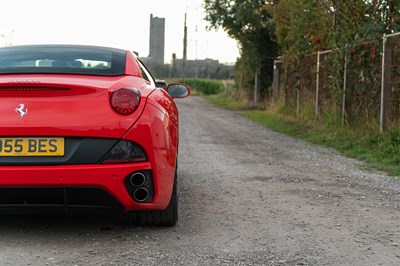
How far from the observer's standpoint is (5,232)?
403 cm

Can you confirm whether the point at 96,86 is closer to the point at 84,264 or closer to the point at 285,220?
the point at 84,264

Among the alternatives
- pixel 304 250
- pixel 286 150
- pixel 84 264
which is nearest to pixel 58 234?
pixel 84 264

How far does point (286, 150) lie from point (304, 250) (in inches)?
249

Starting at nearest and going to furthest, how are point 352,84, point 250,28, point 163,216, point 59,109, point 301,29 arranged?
point 59,109, point 163,216, point 352,84, point 301,29, point 250,28

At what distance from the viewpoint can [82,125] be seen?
11.8 ft

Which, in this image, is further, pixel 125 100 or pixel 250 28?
pixel 250 28

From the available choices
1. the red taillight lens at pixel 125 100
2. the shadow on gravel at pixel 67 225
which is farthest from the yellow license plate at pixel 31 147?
the shadow on gravel at pixel 67 225

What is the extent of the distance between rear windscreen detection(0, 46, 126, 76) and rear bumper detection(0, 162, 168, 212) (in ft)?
2.56

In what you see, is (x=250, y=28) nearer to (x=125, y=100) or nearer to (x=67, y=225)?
(x=67, y=225)

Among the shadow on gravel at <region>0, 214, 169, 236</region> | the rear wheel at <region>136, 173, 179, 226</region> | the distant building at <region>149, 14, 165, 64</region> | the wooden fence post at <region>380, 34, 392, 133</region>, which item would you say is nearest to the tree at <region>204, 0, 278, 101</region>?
the wooden fence post at <region>380, 34, 392, 133</region>

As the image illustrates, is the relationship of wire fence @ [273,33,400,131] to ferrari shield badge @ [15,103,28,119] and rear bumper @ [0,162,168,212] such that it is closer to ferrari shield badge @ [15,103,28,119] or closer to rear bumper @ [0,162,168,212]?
rear bumper @ [0,162,168,212]

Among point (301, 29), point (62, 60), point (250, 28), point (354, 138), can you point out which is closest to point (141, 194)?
point (62, 60)

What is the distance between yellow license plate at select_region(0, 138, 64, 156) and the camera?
357cm

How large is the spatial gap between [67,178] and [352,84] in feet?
32.6
